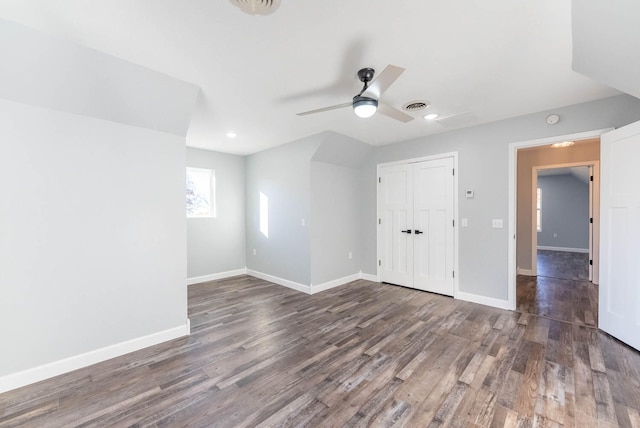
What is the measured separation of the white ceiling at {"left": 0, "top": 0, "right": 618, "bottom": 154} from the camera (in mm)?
1529

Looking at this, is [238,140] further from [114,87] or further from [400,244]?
[400,244]

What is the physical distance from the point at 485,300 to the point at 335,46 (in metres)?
3.62

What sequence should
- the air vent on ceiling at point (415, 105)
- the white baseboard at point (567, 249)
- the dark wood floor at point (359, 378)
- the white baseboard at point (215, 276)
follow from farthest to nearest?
the white baseboard at point (567, 249) → the white baseboard at point (215, 276) → the air vent on ceiling at point (415, 105) → the dark wood floor at point (359, 378)

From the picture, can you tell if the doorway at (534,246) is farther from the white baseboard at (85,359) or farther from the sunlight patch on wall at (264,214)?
the white baseboard at (85,359)

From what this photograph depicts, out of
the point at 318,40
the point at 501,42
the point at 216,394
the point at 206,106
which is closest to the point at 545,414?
the point at 216,394

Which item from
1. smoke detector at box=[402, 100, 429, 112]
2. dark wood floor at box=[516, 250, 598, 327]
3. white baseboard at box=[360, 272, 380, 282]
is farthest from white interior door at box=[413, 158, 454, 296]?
smoke detector at box=[402, 100, 429, 112]

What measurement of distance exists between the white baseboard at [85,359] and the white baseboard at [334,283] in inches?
76.7

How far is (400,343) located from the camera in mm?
2570

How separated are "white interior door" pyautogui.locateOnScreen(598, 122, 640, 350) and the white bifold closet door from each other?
1526 mm

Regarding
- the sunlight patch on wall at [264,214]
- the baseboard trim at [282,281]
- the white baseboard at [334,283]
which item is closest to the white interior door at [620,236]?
the white baseboard at [334,283]

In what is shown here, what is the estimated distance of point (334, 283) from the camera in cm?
453

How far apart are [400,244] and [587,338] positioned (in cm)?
239

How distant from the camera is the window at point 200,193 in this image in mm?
4859

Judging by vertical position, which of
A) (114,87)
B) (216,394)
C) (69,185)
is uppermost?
(114,87)
